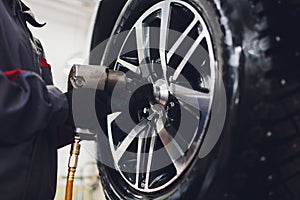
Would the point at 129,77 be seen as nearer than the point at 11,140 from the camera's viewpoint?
No

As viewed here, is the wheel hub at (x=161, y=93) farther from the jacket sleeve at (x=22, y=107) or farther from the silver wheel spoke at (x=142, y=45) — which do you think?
the jacket sleeve at (x=22, y=107)

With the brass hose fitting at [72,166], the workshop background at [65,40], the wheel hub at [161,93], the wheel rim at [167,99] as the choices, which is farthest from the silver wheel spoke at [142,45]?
the workshop background at [65,40]

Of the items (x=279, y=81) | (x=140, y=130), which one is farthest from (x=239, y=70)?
(x=140, y=130)

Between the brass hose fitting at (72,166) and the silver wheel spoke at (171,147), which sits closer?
the silver wheel spoke at (171,147)

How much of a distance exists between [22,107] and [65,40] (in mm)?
3192

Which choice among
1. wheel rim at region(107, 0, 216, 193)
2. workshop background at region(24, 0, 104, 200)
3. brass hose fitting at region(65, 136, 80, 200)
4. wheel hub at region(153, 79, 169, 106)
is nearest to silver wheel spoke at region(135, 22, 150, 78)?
wheel rim at region(107, 0, 216, 193)

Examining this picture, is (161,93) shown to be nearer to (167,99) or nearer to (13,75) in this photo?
(167,99)

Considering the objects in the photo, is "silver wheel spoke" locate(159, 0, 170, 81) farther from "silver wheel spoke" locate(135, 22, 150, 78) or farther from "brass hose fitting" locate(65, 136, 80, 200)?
→ "brass hose fitting" locate(65, 136, 80, 200)

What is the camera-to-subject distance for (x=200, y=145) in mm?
692

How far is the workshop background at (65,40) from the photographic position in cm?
345

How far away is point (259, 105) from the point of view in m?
0.60

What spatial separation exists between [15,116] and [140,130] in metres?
0.35

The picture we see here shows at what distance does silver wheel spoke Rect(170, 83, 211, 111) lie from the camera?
0.72m

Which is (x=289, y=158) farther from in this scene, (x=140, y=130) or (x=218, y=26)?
(x=140, y=130)
